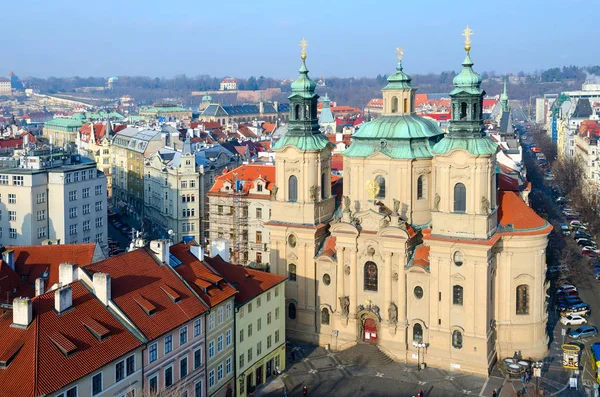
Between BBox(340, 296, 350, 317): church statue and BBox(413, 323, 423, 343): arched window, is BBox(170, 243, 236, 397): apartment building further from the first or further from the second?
BBox(413, 323, 423, 343): arched window

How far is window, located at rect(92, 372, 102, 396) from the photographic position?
4903 cm

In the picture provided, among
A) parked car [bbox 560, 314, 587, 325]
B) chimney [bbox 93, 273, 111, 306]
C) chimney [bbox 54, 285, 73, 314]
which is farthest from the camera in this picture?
parked car [bbox 560, 314, 587, 325]

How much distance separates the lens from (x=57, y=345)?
48406 mm

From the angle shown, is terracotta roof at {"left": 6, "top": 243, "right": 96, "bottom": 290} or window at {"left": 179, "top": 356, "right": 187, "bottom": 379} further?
terracotta roof at {"left": 6, "top": 243, "right": 96, "bottom": 290}

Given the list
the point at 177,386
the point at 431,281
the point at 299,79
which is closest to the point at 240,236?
the point at 299,79

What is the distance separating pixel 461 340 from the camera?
72.5m

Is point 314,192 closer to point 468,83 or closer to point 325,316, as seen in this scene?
point 325,316

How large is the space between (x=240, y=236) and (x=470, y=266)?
125ft

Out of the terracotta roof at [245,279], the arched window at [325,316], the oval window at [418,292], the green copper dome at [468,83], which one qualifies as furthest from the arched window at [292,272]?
the green copper dome at [468,83]

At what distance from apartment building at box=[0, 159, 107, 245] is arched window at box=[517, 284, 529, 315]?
5388 cm

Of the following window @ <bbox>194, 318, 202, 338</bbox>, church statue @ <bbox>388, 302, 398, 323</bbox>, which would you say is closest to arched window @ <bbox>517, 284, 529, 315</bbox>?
church statue @ <bbox>388, 302, 398, 323</bbox>

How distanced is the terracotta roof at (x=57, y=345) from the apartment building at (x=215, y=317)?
968 centimetres

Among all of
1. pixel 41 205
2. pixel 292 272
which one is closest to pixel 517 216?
Result: pixel 292 272

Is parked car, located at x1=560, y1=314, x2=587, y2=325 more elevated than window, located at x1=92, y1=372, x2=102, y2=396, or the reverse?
window, located at x1=92, y1=372, x2=102, y2=396
